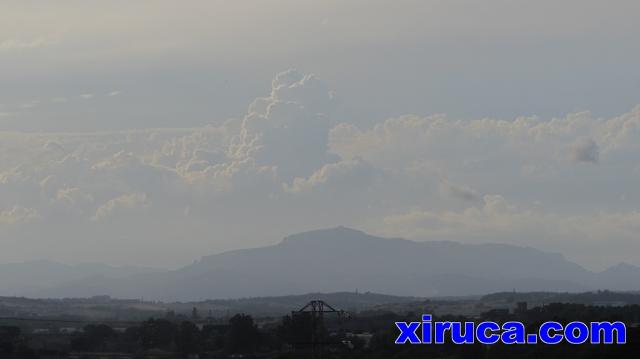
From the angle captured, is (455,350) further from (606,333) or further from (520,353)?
(606,333)

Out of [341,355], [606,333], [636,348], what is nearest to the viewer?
[636,348]

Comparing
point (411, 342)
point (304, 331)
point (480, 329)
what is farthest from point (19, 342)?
point (480, 329)

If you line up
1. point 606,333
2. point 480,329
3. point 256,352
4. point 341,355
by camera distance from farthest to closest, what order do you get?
point 256,352
point 341,355
point 480,329
point 606,333

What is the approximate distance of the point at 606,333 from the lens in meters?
148

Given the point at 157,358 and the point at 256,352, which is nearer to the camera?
the point at 157,358

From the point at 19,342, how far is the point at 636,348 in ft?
342

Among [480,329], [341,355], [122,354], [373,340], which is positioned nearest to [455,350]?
[480,329]

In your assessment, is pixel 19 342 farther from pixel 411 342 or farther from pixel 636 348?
pixel 636 348

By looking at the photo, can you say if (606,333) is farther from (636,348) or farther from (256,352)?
(256,352)

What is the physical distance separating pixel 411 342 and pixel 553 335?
22519 millimetres

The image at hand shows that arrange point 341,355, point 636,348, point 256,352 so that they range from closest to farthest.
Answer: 1. point 636,348
2. point 341,355
3. point 256,352

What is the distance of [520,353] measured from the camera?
156m

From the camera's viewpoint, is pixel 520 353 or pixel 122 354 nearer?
pixel 520 353

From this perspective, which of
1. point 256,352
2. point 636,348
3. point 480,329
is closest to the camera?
point 636,348
